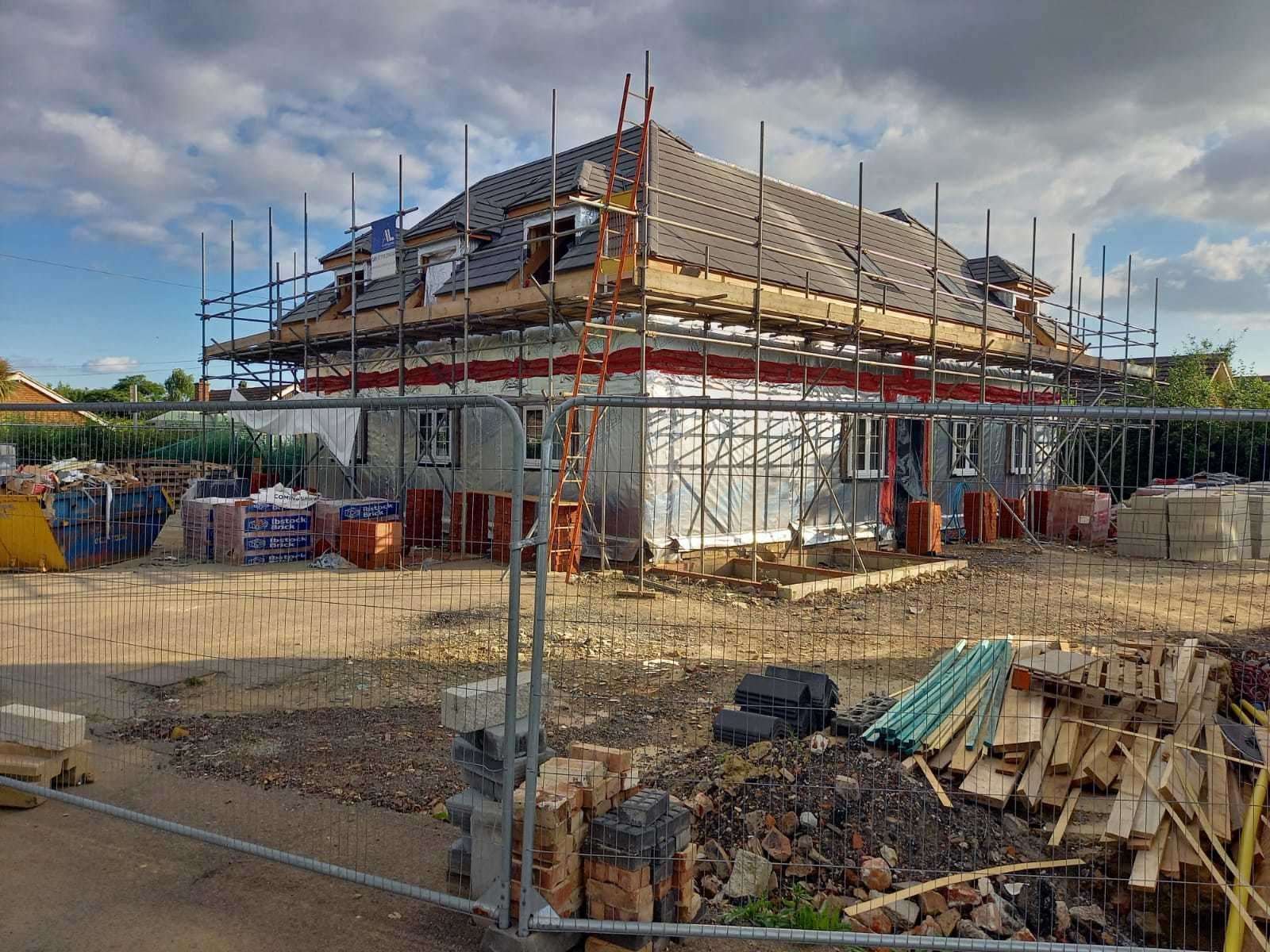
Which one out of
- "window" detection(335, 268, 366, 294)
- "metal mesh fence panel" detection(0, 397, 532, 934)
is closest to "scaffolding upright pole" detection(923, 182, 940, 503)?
"metal mesh fence panel" detection(0, 397, 532, 934)

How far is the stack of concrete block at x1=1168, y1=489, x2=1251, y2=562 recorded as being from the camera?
5.36 meters

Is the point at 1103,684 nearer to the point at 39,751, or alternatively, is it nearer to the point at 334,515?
the point at 39,751

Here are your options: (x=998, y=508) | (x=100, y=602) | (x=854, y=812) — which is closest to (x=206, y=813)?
(x=854, y=812)

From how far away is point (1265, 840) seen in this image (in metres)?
3.99

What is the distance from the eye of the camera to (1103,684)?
223 inches

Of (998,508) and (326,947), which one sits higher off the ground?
(998,508)

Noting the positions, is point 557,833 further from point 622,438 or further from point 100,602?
point 622,438

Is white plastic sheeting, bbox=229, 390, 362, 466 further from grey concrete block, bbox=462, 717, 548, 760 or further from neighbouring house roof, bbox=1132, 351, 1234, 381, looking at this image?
neighbouring house roof, bbox=1132, 351, 1234, 381

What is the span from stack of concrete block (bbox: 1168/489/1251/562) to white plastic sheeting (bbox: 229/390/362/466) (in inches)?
213

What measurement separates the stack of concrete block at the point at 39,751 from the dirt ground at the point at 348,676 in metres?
0.18

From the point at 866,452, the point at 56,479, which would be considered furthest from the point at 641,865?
the point at 866,452

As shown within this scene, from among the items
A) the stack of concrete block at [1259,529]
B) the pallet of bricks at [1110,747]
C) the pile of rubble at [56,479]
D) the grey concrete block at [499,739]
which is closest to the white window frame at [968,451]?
the pallet of bricks at [1110,747]

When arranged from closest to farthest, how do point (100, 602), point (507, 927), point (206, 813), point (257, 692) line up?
point (507, 927) → point (206, 813) → point (257, 692) → point (100, 602)

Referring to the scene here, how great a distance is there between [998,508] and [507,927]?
15768 millimetres
